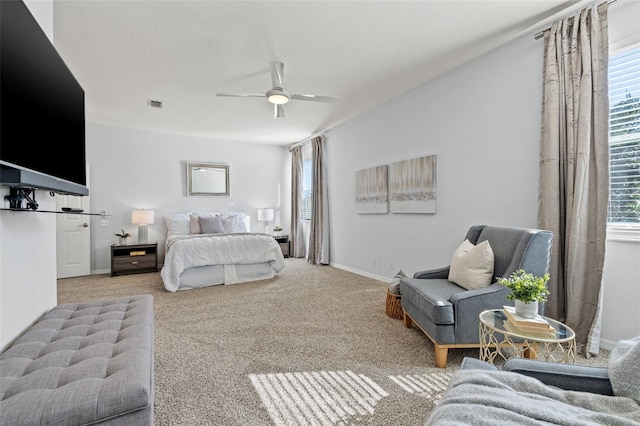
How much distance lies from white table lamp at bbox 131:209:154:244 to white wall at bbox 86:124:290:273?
0.18 meters

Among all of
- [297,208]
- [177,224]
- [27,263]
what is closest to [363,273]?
[297,208]

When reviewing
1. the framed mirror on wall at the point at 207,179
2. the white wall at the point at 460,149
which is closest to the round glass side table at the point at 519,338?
the white wall at the point at 460,149

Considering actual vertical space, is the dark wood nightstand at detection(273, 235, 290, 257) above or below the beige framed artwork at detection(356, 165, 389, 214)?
below

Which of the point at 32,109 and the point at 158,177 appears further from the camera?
the point at 158,177

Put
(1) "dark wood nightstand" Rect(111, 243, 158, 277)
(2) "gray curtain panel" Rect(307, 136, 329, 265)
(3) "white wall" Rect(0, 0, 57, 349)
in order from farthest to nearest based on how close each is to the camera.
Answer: (2) "gray curtain panel" Rect(307, 136, 329, 265) < (1) "dark wood nightstand" Rect(111, 243, 158, 277) < (3) "white wall" Rect(0, 0, 57, 349)

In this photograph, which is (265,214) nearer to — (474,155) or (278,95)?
(278,95)

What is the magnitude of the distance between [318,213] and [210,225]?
2027 mm

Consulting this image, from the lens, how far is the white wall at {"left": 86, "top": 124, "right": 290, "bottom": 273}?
5285 millimetres

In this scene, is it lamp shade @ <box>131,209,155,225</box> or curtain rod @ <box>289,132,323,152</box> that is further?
curtain rod @ <box>289,132,323,152</box>

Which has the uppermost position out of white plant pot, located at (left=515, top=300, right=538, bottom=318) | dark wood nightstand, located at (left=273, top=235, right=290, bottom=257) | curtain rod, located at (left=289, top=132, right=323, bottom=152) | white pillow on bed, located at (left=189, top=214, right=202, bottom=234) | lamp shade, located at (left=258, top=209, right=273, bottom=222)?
curtain rod, located at (left=289, top=132, right=323, bottom=152)

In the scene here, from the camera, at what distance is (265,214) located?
265 inches

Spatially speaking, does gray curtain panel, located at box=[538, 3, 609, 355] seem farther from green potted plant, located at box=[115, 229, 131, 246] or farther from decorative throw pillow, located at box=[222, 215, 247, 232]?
green potted plant, located at box=[115, 229, 131, 246]

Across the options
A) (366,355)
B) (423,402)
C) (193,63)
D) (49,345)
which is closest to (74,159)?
(49,345)

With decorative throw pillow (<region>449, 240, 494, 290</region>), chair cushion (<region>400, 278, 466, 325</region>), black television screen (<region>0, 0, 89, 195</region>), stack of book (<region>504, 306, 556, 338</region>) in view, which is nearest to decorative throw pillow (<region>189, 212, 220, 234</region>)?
black television screen (<region>0, 0, 89, 195</region>)
